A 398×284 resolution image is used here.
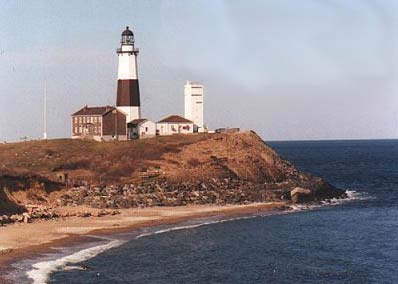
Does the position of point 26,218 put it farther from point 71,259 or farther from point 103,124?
point 103,124

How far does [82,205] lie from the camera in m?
72.4

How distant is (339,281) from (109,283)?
13.6 m

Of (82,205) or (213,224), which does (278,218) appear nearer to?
(213,224)

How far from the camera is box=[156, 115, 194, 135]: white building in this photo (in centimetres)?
10819

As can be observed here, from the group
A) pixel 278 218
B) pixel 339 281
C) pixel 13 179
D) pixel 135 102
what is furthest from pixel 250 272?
pixel 135 102

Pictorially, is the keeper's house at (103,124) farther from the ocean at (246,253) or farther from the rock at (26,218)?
the rock at (26,218)

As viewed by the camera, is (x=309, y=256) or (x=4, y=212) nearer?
(x=309, y=256)

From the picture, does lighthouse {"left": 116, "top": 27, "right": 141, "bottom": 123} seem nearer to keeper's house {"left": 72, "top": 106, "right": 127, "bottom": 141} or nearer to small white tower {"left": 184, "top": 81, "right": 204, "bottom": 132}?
keeper's house {"left": 72, "top": 106, "right": 127, "bottom": 141}

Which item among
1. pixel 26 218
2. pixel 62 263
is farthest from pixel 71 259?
pixel 26 218

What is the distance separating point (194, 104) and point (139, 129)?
11250 millimetres

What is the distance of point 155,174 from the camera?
8294 cm

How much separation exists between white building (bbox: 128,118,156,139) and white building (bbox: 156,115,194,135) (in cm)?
293

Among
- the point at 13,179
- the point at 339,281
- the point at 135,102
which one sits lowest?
the point at 339,281

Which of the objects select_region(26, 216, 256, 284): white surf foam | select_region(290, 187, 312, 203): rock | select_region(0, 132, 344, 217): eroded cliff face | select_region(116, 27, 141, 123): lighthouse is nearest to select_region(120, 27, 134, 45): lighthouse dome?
select_region(116, 27, 141, 123): lighthouse
